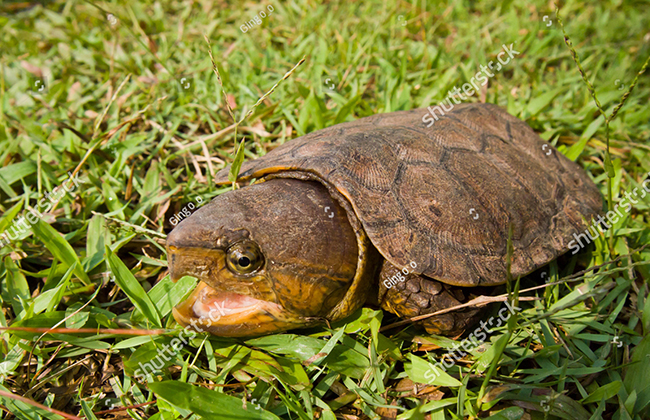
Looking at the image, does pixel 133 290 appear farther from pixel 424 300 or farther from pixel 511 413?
pixel 511 413

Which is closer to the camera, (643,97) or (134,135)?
(134,135)

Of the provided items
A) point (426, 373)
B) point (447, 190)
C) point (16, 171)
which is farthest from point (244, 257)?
point (16, 171)

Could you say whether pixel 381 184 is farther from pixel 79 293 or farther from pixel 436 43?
pixel 436 43

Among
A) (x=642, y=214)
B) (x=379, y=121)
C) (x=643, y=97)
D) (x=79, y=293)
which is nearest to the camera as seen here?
(x=79, y=293)

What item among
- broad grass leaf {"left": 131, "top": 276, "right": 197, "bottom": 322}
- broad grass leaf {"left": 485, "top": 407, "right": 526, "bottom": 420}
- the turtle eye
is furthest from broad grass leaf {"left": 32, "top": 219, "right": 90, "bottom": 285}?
broad grass leaf {"left": 485, "top": 407, "right": 526, "bottom": 420}

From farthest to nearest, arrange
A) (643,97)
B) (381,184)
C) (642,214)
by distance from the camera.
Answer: (643,97) → (642,214) → (381,184)

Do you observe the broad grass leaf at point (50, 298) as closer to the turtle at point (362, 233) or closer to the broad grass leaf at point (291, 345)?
the turtle at point (362, 233)

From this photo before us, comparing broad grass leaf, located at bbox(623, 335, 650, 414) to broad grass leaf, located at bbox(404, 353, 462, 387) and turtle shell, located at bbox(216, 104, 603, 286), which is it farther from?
broad grass leaf, located at bbox(404, 353, 462, 387)

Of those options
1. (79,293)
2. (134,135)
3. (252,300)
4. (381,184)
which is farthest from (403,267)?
(134,135)
